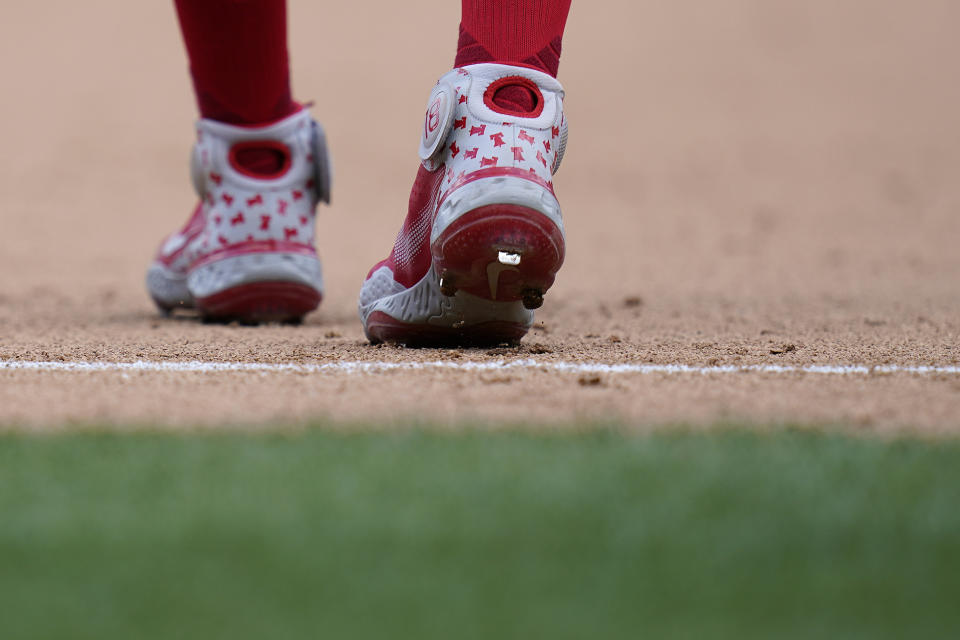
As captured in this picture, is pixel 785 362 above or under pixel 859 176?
under

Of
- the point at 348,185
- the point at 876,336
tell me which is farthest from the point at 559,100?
the point at 348,185

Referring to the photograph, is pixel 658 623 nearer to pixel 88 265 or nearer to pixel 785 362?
pixel 785 362

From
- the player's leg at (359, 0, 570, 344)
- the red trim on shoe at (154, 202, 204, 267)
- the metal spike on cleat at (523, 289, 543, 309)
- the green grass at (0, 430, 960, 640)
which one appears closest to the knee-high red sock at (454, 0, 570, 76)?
the player's leg at (359, 0, 570, 344)

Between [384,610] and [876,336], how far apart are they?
1524mm

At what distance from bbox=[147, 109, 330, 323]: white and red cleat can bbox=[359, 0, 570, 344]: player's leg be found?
1.78 ft

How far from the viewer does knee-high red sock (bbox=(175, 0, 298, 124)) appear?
2.33 meters

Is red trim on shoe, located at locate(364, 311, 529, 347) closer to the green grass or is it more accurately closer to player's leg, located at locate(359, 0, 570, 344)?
player's leg, located at locate(359, 0, 570, 344)

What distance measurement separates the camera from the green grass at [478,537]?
76 centimetres

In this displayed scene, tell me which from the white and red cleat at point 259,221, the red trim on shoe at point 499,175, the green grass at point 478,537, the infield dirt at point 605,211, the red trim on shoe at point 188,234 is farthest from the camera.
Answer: the red trim on shoe at point 188,234

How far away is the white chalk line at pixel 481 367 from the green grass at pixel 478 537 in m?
0.42

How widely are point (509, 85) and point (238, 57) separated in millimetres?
937

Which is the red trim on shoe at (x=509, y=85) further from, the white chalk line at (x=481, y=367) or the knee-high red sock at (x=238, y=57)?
the knee-high red sock at (x=238, y=57)

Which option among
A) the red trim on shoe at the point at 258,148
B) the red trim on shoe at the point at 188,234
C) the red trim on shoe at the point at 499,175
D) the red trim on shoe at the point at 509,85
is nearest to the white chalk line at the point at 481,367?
the red trim on shoe at the point at 499,175

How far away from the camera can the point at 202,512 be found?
925mm
